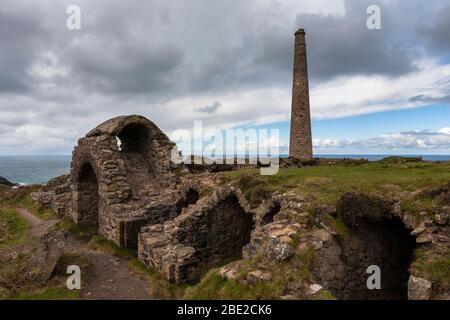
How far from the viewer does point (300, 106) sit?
3250cm

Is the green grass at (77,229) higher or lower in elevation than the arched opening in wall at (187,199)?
lower

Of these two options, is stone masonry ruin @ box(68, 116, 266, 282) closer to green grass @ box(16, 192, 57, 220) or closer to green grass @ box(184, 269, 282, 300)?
green grass @ box(16, 192, 57, 220)

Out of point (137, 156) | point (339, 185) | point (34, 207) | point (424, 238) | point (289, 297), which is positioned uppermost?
point (137, 156)

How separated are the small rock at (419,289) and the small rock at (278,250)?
278 centimetres

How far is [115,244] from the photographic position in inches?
646

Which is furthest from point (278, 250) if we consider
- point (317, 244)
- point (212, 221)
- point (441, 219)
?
point (212, 221)

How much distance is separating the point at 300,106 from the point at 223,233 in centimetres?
2076

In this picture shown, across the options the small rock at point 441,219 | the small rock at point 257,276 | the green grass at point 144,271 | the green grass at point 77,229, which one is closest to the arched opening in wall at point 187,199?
the green grass at point 144,271

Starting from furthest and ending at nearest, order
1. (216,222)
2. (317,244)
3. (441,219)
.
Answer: (216,222), (317,244), (441,219)

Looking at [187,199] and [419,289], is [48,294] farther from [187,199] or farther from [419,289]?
[419,289]

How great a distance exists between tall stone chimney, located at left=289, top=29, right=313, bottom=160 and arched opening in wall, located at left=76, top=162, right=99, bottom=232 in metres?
19.2

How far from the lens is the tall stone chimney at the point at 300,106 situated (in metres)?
32.2

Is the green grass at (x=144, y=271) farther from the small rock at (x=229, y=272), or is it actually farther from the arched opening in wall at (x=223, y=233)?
the small rock at (x=229, y=272)

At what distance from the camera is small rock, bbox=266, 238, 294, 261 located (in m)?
8.28
